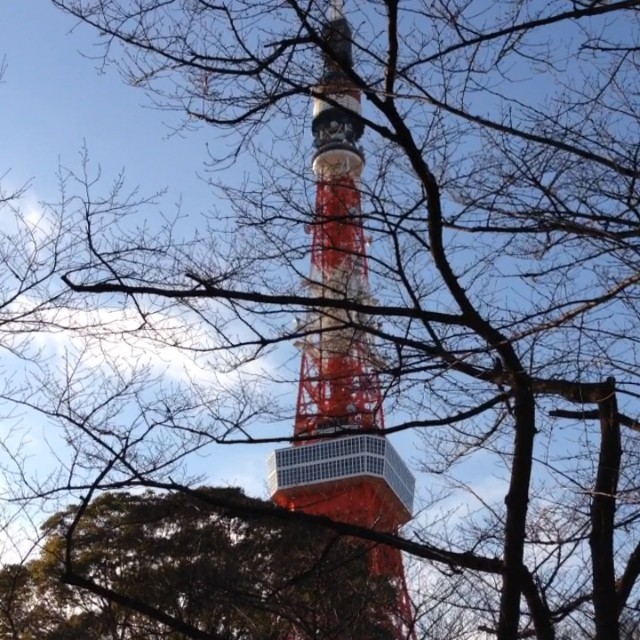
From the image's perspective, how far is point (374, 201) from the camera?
10.3 feet

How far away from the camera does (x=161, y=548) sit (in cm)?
1022

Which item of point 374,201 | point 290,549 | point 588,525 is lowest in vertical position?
point 588,525

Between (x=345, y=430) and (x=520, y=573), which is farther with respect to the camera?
(x=345, y=430)

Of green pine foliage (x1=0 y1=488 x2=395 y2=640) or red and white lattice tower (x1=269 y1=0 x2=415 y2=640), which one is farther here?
green pine foliage (x1=0 y1=488 x2=395 y2=640)

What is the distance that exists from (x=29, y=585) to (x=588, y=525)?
9.66m

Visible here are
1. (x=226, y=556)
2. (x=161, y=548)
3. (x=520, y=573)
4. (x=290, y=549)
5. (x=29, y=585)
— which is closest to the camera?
(x=520, y=573)

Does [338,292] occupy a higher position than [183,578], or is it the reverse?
[183,578]

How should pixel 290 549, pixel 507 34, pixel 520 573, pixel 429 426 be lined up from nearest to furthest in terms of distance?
pixel 507 34, pixel 520 573, pixel 429 426, pixel 290 549

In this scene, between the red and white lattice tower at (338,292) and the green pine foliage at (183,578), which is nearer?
the red and white lattice tower at (338,292)

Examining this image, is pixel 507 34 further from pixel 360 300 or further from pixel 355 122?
pixel 360 300

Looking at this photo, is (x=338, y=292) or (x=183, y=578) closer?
(x=338, y=292)

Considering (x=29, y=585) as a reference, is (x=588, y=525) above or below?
below

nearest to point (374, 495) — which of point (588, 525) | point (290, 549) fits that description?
point (290, 549)

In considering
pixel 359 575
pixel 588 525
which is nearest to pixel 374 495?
pixel 359 575
